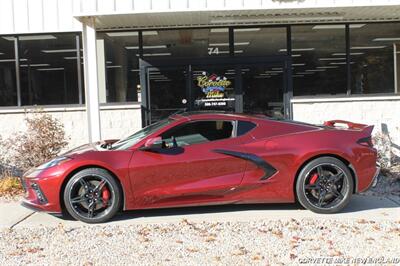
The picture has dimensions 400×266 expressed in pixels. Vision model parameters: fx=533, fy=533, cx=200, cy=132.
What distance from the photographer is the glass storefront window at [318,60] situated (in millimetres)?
11109

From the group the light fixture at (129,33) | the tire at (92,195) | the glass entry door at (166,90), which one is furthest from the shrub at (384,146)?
the tire at (92,195)

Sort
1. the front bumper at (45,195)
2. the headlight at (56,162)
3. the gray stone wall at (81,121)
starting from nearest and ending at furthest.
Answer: the front bumper at (45,195)
the headlight at (56,162)
the gray stone wall at (81,121)

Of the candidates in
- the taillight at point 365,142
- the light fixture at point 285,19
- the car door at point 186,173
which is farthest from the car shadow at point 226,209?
the light fixture at point 285,19

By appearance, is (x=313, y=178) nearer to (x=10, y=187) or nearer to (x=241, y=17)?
(x=241, y=17)

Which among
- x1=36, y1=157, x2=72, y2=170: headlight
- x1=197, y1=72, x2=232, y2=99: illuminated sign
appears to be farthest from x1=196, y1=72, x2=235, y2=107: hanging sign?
x1=36, y1=157, x2=72, y2=170: headlight

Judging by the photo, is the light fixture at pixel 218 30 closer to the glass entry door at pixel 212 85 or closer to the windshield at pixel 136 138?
the glass entry door at pixel 212 85

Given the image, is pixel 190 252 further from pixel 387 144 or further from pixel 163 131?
pixel 387 144

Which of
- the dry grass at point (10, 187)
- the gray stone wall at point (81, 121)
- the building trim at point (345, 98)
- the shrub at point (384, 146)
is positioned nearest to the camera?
the dry grass at point (10, 187)

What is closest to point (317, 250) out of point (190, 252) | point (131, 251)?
point (190, 252)

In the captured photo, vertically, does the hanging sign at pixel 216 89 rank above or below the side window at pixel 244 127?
above

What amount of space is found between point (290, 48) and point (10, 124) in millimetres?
6104

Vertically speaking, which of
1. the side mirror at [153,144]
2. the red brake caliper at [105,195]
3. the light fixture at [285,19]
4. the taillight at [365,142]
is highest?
the light fixture at [285,19]

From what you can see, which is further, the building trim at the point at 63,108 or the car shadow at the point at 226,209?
the building trim at the point at 63,108

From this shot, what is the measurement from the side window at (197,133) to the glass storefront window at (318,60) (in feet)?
15.4
